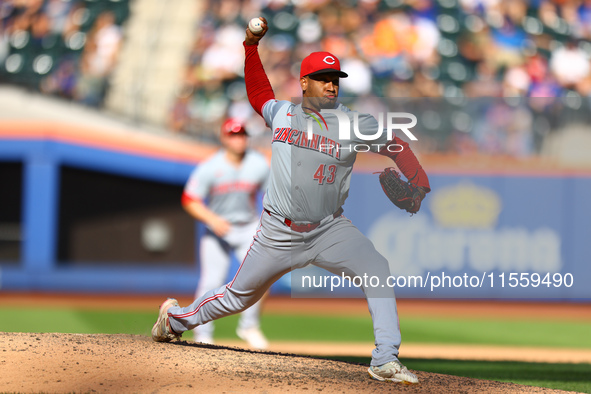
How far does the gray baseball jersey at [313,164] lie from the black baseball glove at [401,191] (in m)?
0.22

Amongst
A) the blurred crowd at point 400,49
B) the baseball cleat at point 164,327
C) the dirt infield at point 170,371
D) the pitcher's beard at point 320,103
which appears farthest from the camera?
the blurred crowd at point 400,49

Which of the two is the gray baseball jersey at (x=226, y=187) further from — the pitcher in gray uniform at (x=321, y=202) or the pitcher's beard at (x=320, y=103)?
the pitcher's beard at (x=320, y=103)

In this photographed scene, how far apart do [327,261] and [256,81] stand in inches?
39.8

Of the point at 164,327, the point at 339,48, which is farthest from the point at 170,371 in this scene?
the point at 339,48

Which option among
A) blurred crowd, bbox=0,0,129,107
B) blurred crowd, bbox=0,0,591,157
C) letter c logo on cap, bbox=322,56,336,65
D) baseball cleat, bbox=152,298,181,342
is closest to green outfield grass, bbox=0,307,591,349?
baseball cleat, bbox=152,298,181,342

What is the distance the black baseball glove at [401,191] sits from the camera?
Result: 140 inches

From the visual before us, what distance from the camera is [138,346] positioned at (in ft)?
13.1

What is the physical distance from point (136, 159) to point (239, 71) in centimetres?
270

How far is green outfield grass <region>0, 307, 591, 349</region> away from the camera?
22.9 ft

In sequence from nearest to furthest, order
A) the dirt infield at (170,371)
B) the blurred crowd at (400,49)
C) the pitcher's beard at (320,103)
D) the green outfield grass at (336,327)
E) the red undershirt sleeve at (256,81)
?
the dirt infield at (170,371), the pitcher's beard at (320,103), the red undershirt sleeve at (256,81), the green outfield grass at (336,327), the blurred crowd at (400,49)

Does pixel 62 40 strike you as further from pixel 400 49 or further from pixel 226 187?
pixel 226 187

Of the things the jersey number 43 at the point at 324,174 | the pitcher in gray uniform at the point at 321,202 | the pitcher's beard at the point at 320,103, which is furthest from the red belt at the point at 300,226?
the pitcher's beard at the point at 320,103

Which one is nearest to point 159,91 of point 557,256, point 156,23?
point 156,23

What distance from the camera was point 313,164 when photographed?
135 inches
